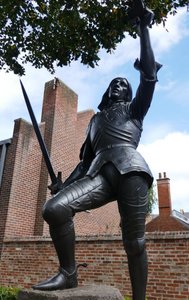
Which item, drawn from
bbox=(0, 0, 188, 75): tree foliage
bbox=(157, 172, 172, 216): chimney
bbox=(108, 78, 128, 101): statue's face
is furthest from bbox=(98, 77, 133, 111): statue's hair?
bbox=(157, 172, 172, 216): chimney

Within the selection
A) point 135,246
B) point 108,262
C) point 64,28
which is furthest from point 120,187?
point 108,262

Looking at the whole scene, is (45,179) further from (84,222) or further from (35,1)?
(35,1)

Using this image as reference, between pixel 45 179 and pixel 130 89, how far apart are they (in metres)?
10.4

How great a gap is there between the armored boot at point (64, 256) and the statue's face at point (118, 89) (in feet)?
3.99

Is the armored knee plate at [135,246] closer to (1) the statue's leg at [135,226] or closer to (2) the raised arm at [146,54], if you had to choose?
(1) the statue's leg at [135,226]

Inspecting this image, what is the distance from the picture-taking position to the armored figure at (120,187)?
2518 millimetres

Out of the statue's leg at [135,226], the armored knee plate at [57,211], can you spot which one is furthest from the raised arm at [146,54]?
the armored knee plate at [57,211]

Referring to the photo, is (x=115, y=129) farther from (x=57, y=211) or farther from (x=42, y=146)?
(x=57, y=211)

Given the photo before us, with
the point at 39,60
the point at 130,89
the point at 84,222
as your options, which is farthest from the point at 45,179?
the point at 130,89

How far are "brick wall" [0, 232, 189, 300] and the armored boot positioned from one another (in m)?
5.44

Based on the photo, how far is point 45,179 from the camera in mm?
13281

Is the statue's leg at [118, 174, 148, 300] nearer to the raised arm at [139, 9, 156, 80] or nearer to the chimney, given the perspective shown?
the raised arm at [139, 9, 156, 80]

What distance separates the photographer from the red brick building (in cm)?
767

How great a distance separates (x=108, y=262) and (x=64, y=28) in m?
5.44
